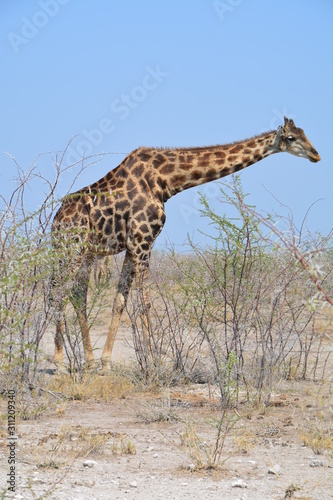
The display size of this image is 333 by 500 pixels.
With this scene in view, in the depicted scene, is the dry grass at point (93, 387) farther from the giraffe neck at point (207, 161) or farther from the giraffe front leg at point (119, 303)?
the giraffe neck at point (207, 161)

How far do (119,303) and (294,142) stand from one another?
2796 mm

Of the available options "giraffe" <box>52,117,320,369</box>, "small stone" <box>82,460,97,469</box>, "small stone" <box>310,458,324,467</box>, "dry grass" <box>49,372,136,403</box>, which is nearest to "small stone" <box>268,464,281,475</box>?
"small stone" <box>310,458,324,467</box>

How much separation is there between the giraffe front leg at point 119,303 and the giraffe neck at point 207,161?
95cm

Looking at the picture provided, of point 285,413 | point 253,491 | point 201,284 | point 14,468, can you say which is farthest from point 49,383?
point 253,491

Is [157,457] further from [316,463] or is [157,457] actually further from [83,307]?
[83,307]

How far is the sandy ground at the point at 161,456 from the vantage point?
4.62 meters

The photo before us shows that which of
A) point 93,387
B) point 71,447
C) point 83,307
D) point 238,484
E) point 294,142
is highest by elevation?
point 294,142

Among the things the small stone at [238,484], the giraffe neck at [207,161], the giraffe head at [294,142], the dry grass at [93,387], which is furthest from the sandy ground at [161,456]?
the giraffe head at [294,142]

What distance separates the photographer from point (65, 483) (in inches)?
184

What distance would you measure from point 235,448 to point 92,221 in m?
3.91

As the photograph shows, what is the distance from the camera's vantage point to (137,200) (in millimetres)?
8742

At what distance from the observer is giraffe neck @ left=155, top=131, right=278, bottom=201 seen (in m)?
9.04

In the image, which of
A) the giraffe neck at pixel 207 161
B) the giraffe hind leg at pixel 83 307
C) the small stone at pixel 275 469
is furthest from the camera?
the giraffe neck at pixel 207 161

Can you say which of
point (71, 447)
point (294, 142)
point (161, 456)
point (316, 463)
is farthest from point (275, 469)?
point (294, 142)
